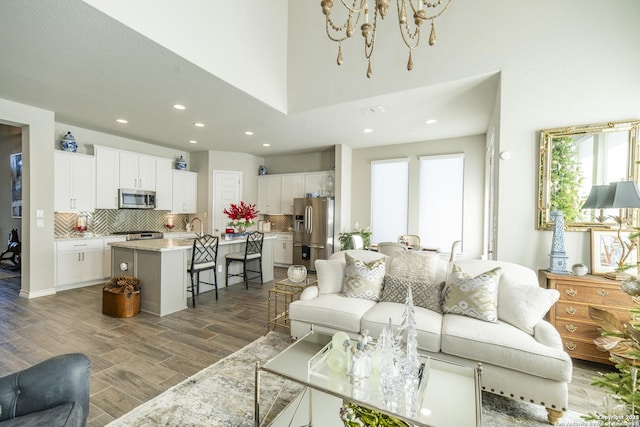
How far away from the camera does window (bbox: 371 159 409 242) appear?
5.93 m

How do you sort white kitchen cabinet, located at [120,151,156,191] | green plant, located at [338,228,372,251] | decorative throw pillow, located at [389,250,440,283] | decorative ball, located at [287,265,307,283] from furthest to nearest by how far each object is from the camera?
white kitchen cabinet, located at [120,151,156,191]
green plant, located at [338,228,372,251]
decorative ball, located at [287,265,307,283]
decorative throw pillow, located at [389,250,440,283]

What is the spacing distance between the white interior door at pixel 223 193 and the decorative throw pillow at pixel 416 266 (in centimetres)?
498

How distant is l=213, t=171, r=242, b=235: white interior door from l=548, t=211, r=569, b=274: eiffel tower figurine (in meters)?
6.14

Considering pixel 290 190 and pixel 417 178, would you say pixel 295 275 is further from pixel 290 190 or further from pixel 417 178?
pixel 290 190

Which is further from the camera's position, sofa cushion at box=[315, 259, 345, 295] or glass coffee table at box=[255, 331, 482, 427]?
sofa cushion at box=[315, 259, 345, 295]

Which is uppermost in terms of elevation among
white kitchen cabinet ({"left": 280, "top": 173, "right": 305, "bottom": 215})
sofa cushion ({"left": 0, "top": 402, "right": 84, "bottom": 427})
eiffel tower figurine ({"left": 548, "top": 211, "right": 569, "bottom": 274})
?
white kitchen cabinet ({"left": 280, "top": 173, "right": 305, "bottom": 215})

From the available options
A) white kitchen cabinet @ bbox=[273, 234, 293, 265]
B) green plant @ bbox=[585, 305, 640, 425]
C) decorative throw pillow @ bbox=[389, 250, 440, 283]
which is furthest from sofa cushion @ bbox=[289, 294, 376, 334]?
white kitchen cabinet @ bbox=[273, 234, 293, 265]

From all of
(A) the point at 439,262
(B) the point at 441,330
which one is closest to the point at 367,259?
(A) the point at 439,262

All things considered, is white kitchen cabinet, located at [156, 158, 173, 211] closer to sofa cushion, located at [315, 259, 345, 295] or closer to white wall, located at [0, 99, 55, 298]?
white wall, located at [0, 99, 55, 298]

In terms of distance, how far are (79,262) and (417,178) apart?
253 inches

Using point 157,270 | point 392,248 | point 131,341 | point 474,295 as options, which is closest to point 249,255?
point 157,270

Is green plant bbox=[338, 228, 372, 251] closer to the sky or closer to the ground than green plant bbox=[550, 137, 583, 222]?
closer to the ground

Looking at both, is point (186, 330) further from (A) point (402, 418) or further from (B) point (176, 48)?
(B) point (176, 48)

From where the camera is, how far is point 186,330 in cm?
315
